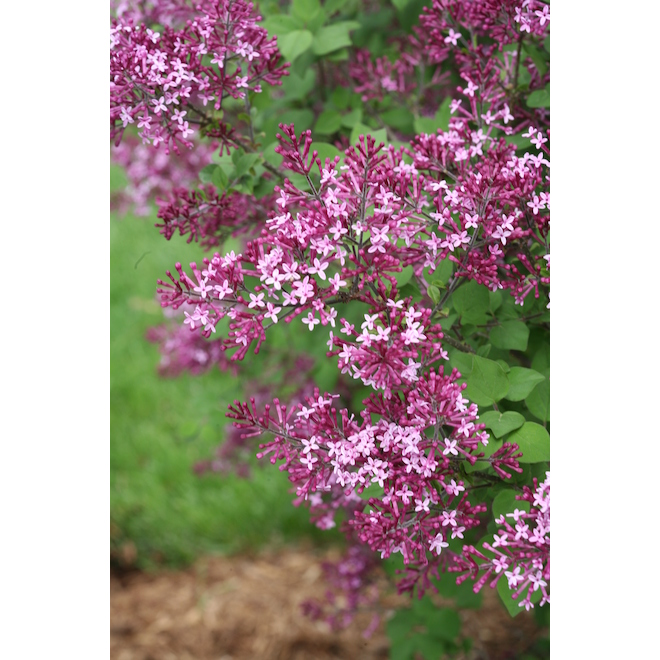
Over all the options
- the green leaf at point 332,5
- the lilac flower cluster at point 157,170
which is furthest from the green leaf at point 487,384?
the lilac flower cluster at point 157,170

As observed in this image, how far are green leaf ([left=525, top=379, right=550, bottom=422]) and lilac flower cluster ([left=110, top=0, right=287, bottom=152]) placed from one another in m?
0.94

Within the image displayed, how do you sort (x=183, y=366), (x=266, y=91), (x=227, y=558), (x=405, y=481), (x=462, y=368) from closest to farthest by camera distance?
Answer: (x=405, y=481)
(x=462, y=368)
(x=266, y=91)
(x=183, y=366)
(x=227, y=558)

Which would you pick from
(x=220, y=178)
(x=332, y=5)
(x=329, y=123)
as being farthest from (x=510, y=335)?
(x=332, y=5)

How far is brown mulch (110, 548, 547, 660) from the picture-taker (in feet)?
10.6

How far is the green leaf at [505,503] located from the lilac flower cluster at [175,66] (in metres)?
1.02

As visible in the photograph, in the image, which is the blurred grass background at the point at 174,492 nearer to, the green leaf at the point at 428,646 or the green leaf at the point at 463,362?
the green leaf at the point at 428,646

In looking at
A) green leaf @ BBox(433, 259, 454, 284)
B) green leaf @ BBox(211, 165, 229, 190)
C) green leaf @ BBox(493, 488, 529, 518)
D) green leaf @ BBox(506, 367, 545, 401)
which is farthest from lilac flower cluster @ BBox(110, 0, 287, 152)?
green leaf @ BBox(493, 488, 529, 518)

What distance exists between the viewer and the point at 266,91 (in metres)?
2.16

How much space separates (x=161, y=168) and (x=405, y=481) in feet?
6.80

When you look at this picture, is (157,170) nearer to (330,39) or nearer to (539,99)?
(330,39)

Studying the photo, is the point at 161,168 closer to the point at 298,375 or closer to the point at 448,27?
the point at 298,375

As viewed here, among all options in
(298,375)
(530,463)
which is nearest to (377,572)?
(298,375)

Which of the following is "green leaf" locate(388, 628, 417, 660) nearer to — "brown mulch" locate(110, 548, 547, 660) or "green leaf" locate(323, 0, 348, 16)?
"brown mulch" locate(110, 548, 547, 660)

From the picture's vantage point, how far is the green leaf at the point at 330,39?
2.00m
